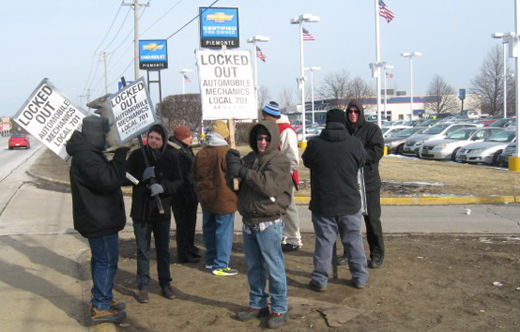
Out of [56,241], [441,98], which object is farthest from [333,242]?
[441,98]

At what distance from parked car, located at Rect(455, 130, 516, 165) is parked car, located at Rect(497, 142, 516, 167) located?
0.33 m

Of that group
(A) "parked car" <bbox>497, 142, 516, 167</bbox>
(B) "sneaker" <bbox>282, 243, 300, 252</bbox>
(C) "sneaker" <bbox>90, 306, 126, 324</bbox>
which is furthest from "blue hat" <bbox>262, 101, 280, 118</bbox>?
(A) "parked car" <bbox>497, 142, 516, 167</bbox>

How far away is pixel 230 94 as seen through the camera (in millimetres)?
7801

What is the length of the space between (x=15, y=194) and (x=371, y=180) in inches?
459

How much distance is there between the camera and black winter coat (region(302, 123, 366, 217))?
5.64 m

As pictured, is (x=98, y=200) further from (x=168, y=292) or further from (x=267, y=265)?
(x=267, y=265)

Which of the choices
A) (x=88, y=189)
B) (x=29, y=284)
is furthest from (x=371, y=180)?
(x=29, y=284)

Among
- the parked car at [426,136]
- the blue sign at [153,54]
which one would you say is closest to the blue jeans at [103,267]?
the parked car at [426,136]

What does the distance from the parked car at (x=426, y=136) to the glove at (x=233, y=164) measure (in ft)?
74.0

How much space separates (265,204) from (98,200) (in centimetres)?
148

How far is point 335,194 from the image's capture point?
5645 mm

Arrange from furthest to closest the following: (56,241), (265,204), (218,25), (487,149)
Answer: (487,149), (218,25), (56,241), (265,204)

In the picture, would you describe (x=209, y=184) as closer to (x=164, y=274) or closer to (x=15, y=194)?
(x=164, y=274)

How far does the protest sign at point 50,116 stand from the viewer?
17.9 ft
